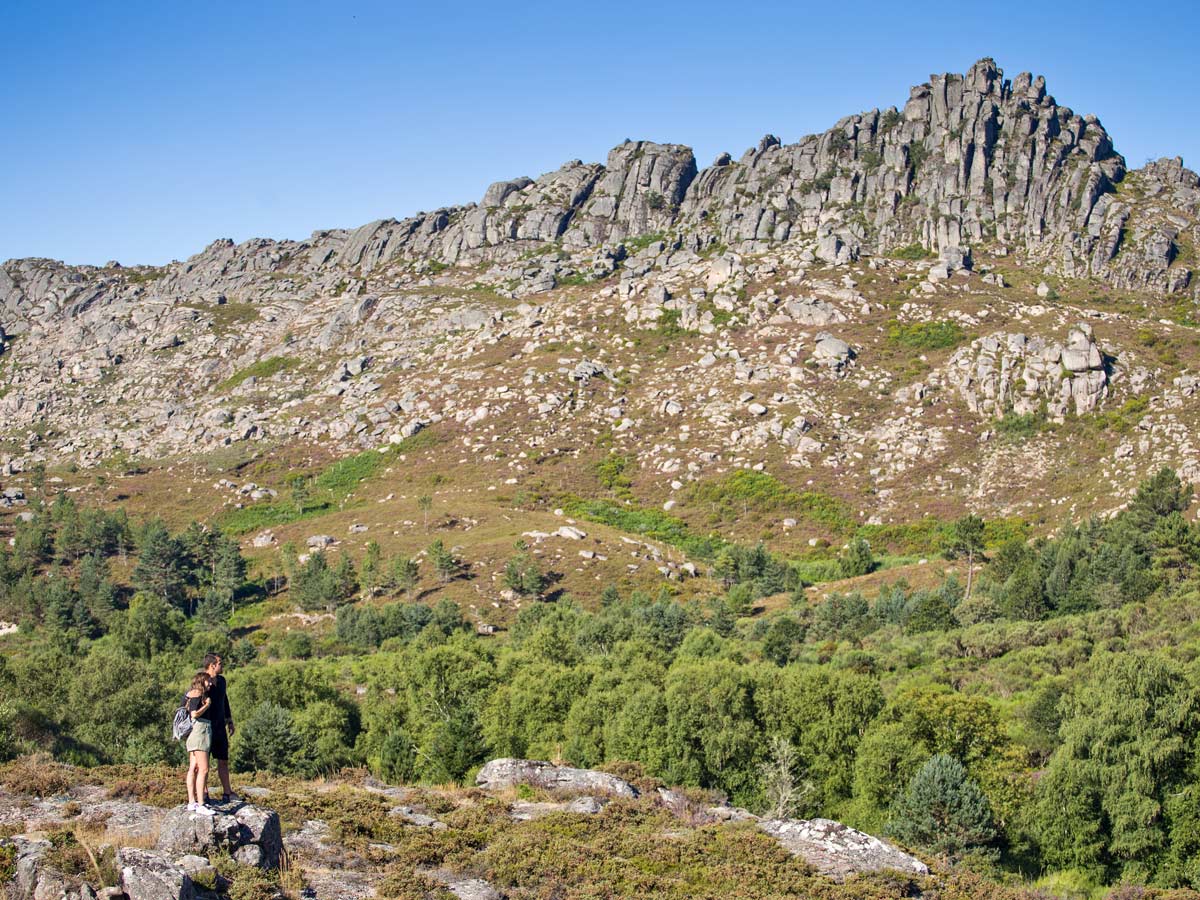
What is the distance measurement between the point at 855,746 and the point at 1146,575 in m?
40.8

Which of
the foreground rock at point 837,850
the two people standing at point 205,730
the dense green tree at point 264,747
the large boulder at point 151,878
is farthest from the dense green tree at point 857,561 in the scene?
the large boulder at point 151,878

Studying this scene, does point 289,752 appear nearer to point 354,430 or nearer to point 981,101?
point 354,430

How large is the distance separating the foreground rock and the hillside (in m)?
0.93

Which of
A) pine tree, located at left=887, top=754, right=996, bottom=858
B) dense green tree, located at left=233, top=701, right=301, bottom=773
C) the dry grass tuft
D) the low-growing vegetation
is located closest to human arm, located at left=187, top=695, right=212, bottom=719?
the low-growing vegetation

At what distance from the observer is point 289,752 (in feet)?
115

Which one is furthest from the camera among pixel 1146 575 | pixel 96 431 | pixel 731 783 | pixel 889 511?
pixel 96 431

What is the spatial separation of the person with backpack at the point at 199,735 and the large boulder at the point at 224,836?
33 cm

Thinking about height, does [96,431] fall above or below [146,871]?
above

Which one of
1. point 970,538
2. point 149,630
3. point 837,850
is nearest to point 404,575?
point 149,630

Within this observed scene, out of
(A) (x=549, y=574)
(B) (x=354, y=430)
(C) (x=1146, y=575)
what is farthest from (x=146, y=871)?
(B) (x=354, y=430)

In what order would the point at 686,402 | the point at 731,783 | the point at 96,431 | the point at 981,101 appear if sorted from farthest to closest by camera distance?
the point at 981,101 → the point at 96,431 → the point at 686,402 → the point at 731,783

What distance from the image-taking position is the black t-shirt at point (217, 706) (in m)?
15.5

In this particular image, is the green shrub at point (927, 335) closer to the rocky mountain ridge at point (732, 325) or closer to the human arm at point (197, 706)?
the rocky mountain ridge at point (732, 325)

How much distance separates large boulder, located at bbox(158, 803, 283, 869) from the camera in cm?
1427
